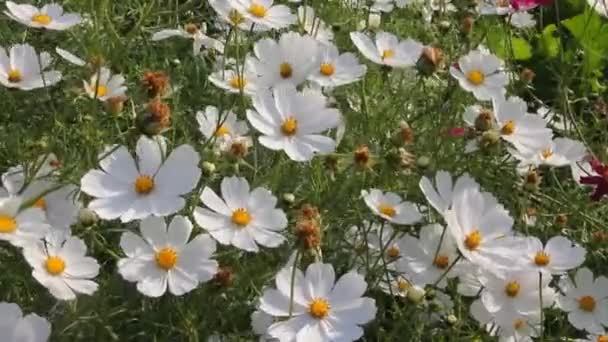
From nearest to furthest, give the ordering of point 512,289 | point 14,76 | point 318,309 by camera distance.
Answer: point 318,309 → point 512,289 → point 14,76

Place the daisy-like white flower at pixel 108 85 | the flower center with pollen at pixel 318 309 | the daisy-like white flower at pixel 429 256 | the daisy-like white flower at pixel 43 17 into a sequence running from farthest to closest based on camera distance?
1. the daisy-like white flower at pixel 43 17
2. the daisy-like white flower at pixel 108 85
3. the daisy-like white flower at pixel 429 256
4. the flower center with pollen at pixel 318 309

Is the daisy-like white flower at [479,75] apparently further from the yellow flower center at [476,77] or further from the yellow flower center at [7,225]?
the yellow flower center at [7,225]

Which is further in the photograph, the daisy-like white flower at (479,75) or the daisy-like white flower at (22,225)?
the daisy-like white flower at (479,75)

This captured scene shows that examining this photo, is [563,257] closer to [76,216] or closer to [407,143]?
[407,143]

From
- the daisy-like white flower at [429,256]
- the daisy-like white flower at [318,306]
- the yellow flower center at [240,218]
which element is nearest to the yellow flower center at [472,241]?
the daisy-like white flower at [429,256]

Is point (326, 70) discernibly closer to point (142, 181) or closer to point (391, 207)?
point (391, 207)

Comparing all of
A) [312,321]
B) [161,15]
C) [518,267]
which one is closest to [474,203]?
[518,267]

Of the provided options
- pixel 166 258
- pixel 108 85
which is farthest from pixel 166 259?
pixel 108 85
